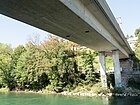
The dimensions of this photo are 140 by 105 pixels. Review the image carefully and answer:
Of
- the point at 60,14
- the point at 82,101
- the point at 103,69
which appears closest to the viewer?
the point at 60,14

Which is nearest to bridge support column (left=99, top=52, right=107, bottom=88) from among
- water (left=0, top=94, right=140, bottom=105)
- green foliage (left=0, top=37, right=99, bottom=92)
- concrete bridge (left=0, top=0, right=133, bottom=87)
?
green foliage (left=0, top=37, right=99, bottom=92)

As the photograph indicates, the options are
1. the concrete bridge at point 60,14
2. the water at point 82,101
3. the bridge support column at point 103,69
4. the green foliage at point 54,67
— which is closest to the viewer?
the concrete bridge at point 60,14

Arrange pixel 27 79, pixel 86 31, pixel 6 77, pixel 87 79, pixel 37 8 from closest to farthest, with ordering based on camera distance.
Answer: pixel 37 8 < pixel 86 31 < pixel 87 79 < pixel 27 79 < pixel 6 77

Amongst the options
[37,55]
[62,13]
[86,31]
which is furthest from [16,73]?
[62,13]

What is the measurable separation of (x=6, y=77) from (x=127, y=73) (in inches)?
859

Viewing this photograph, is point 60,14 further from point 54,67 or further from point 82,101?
point 54,67

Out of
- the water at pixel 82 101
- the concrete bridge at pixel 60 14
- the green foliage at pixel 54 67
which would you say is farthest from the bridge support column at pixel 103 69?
the concrete bridge at pixel 60 14

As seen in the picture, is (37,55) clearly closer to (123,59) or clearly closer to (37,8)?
(123,59)

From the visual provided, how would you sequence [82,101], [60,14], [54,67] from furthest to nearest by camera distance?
[54,67] < [82,101] < [60,14]

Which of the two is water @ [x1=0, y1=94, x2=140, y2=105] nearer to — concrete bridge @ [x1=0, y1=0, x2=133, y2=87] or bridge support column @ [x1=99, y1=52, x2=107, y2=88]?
bridge support column @ [x1=99, y1=52, x2=107, y2=88]

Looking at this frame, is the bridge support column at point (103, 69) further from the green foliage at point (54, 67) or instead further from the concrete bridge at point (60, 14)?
the concrete bridge at point (60, 14)

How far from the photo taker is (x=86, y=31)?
16.7 metres

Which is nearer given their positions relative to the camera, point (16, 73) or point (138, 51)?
point (16, 73)

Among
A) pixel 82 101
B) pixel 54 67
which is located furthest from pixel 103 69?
pixel 82 101
